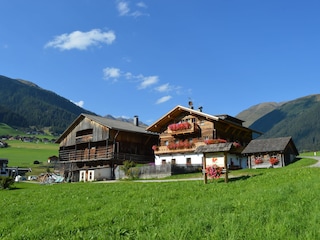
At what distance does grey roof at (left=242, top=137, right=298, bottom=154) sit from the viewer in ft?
141

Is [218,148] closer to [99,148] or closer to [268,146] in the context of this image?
[268,146]

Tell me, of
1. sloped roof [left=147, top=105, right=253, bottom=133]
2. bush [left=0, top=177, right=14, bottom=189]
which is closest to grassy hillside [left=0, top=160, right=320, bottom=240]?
bush [left=0, top=177, right=14, bottom=189]

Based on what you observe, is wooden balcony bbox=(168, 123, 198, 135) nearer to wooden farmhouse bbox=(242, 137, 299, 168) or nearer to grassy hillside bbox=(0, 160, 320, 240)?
wooden farmhouse bbox=(242, 137, 299, 168)

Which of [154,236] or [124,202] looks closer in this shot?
[154,236]

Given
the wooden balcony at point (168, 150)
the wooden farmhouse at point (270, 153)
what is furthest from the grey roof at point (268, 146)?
the wooden balcony at point (168, 150)

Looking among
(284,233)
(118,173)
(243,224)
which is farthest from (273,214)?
(118,173)

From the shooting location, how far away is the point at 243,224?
30.3 feet

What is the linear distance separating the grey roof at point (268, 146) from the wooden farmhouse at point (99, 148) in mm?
17839

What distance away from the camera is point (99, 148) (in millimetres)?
55125

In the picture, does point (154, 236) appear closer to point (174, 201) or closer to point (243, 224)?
point (243, 224)

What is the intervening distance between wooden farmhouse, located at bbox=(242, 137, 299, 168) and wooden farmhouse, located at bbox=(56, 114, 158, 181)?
1811 cm

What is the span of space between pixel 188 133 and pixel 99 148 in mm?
15521

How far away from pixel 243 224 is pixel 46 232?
612cm

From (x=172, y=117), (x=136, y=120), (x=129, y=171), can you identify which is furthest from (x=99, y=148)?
(x=129, y=171)
